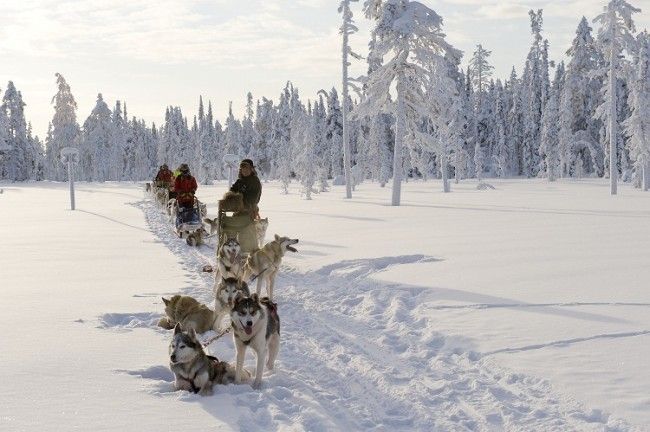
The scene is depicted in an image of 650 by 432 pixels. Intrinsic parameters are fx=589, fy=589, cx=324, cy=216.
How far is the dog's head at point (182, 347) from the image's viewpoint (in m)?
5.02

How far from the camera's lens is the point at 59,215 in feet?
81.4

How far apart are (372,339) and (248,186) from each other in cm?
418

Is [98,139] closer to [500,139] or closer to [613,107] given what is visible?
[500,139]

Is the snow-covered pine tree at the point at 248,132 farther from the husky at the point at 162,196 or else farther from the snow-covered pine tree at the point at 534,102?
the husky at the point at 162,196

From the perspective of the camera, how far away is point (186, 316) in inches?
286

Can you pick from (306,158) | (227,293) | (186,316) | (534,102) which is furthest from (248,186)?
(534,102)

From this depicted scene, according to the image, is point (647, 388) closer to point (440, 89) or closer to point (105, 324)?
point (105, 324)

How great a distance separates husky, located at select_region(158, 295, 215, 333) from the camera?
23.7 feet

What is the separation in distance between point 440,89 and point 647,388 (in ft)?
72.2

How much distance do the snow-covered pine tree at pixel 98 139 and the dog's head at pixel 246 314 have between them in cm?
8453

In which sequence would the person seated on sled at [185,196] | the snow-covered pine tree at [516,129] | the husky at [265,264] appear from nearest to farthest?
the husky at [265,264] < the person seated on sled at [185,196] < the snow-covered pine tree at [516,129]

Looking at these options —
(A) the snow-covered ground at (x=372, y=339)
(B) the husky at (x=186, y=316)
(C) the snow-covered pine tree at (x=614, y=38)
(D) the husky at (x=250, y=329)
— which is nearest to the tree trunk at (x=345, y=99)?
(C) the snow-covered pine tree at (x=614, y=38)

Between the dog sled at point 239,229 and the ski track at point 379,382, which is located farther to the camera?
the dog sled at point 239,229

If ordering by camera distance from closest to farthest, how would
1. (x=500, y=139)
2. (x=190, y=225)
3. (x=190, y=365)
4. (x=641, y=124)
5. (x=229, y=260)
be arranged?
(x=190, y=365)
(x=229, y=260)
(x=190, y=225)
(x=641, y=124)
(x=500, y=139)
